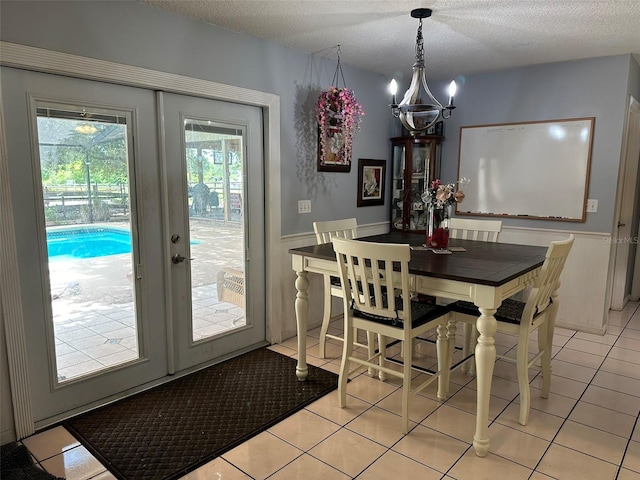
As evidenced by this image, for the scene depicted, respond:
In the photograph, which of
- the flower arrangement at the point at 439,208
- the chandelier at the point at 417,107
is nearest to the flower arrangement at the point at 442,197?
the flower arrangement at the point at 439,208

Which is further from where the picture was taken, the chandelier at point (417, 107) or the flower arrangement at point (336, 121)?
the flower arrangement at point (336, 121)

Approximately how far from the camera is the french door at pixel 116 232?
2316mm

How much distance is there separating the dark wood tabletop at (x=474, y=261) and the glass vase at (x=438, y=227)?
0.43 feet

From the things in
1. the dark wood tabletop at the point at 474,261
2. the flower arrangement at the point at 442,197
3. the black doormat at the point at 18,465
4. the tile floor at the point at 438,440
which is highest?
the flower arrangement at the point at 442,197

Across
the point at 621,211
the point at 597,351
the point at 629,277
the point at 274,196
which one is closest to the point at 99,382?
the point at 274,196

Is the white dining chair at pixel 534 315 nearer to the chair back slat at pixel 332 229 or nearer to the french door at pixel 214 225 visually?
the chair back slat at pixel 332 229

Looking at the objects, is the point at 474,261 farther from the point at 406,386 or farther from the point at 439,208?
the point at 406,386

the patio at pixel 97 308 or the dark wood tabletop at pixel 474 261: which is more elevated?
the dark wood tabletop at pixel 474 261

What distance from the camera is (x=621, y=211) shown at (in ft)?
14.6

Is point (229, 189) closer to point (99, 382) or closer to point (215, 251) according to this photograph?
point (215, 251)

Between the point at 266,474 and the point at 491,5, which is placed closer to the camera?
the point at 266,474

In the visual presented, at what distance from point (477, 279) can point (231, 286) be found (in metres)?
1.88

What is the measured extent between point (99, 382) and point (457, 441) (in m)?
2.04

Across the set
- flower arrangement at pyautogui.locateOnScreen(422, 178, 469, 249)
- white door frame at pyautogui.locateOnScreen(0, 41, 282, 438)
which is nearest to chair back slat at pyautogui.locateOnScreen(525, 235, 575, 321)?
flower arrangement at pyautogui.locateOnScreen(422, 178, 469, 249)
